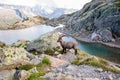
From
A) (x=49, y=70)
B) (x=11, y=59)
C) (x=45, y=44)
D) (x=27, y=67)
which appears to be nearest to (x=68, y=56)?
(x=45, y=44)

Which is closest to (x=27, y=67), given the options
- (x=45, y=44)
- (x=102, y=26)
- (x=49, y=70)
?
(x=49, y=70)

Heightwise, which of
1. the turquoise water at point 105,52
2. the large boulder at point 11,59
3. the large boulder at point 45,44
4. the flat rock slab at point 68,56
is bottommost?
the turquoise water at point 105,52

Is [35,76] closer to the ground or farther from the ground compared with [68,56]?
farther from the ground

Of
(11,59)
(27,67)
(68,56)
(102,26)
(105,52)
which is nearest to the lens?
(27,67)

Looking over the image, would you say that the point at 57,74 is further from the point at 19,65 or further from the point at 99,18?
the point at 99,18

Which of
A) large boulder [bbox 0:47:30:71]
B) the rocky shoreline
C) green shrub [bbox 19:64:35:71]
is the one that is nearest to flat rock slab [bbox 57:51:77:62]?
the rocky shoreline

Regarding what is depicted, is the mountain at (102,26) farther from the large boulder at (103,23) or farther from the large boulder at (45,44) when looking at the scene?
the large boulder at (45,44)

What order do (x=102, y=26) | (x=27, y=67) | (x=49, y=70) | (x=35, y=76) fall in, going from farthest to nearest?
1. (x=102, y=26)
2. (x=27, y=67)
3. (x=49, y=70)
4. (x=35, y=76)

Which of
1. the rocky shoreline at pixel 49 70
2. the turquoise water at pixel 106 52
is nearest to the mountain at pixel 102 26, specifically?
the turquoise water at pixel 106 52

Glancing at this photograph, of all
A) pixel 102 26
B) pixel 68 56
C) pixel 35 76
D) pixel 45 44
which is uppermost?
pixel 35 76

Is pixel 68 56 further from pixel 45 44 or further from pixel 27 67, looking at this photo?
pixel 27 67

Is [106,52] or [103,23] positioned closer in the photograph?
[106,52]

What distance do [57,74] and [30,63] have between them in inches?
166

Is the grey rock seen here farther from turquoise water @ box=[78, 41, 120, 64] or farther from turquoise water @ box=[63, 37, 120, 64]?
turquoise water @ box=[78, 41, 120, 64]
